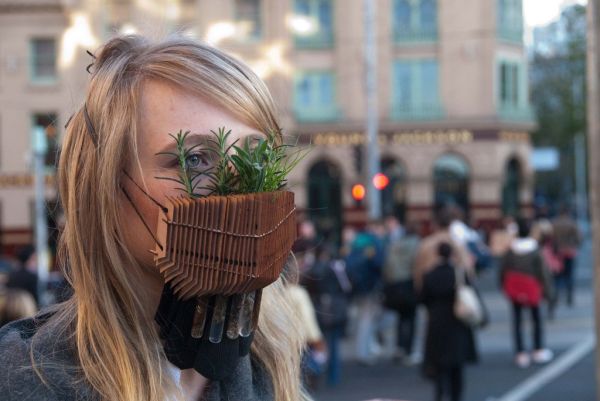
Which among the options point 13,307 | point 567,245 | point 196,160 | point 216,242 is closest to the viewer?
point 216,242

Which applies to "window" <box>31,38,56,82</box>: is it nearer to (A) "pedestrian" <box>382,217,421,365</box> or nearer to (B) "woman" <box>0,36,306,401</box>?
(A) "pedestrian" <box>382,217,421,365</box>

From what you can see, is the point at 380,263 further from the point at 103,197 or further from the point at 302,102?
the point at 302,102

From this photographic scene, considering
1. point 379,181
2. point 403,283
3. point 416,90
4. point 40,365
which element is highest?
point 416,90

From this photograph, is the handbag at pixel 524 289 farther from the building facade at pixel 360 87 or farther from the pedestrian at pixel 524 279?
the building facade at pixel 360 87

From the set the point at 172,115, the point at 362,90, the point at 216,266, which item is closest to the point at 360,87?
the point at 362,90

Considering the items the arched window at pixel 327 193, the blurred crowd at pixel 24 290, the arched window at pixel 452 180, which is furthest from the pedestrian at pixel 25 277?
the arched window at pixel 452 180

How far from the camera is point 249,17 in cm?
3319

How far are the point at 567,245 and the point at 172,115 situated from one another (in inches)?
738

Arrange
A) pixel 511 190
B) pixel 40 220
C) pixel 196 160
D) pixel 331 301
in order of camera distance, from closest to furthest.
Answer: pixel 196 160, pixel 331 301, pixel 40 220, pixel 511 190

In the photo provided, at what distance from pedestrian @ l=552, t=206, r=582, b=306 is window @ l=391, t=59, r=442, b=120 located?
1401 centimetres

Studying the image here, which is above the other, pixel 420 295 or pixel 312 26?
pixel 312 26

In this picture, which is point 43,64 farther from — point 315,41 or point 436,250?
point 436,250

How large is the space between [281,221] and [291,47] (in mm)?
32173

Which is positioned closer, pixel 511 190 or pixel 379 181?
pixel 379 181
